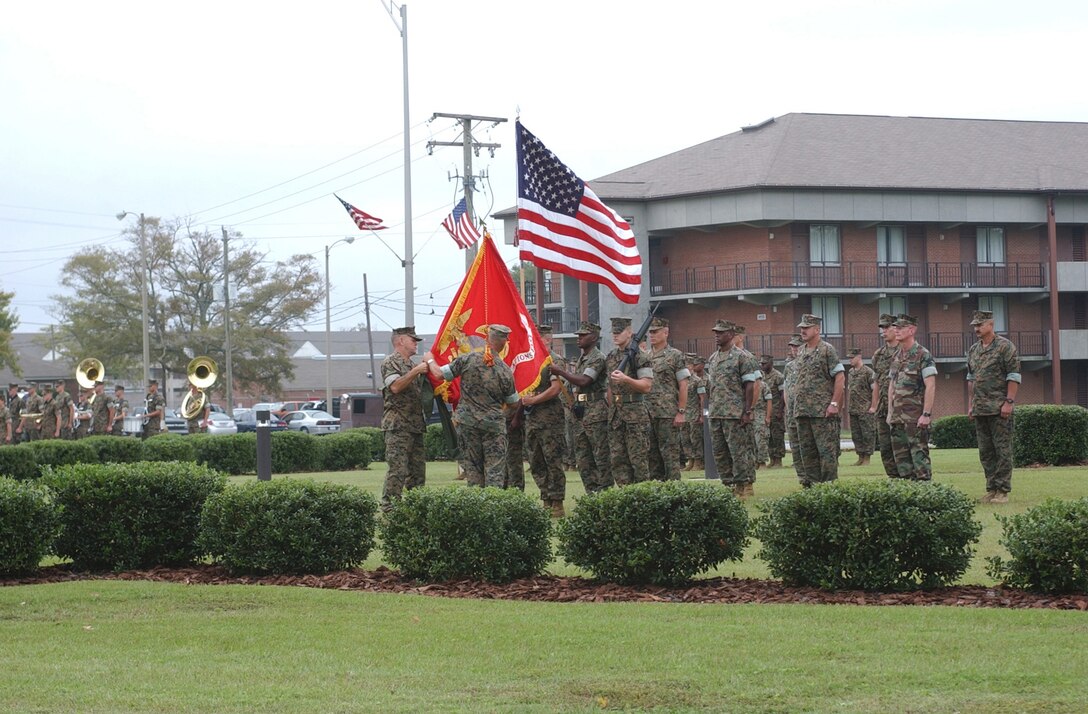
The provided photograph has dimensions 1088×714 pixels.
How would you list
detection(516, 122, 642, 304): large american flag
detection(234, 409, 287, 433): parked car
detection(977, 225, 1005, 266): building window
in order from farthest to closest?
1. detection(234, 409, 287, 433): parked car
2. detection(977, 225, 1005, 266): building window
3. detection(516, 122, 642, 304): large american flag

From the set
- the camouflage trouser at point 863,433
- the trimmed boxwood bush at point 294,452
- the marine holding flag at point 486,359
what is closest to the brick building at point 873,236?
the trimmed boxwood bush at point 294,452

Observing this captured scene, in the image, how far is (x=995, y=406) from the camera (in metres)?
14.9

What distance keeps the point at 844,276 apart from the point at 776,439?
30.6m

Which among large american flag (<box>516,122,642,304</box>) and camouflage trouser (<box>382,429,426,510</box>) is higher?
large american flag (<box>516,122,642,304</box>)

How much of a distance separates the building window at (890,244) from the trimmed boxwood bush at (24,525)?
Answer: 4610 cm

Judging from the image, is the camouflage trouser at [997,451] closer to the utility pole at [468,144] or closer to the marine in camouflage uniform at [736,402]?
the marine in camouflage uniform at [736,402]

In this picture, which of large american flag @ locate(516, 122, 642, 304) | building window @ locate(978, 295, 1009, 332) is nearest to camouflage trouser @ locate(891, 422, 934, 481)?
large american flag @ locate(516, 122, 642, 304)

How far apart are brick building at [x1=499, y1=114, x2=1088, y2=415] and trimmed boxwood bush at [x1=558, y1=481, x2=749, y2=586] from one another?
41.4 metres

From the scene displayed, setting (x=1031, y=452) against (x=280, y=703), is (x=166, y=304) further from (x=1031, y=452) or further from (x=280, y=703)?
(x=280, y=703)

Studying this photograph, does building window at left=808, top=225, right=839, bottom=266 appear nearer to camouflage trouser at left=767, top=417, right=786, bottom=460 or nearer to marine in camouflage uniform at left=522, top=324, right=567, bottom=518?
camouflage trouser at left=767, top=417, right=786, bottom=460

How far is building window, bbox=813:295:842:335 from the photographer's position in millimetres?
53625

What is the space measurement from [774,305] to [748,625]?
149 ft

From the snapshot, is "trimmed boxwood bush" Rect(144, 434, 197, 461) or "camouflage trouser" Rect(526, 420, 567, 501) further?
"trimmed boxwood bush" Rect(144, 434, 197, 461)

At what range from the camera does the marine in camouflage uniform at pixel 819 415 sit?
15.0m
